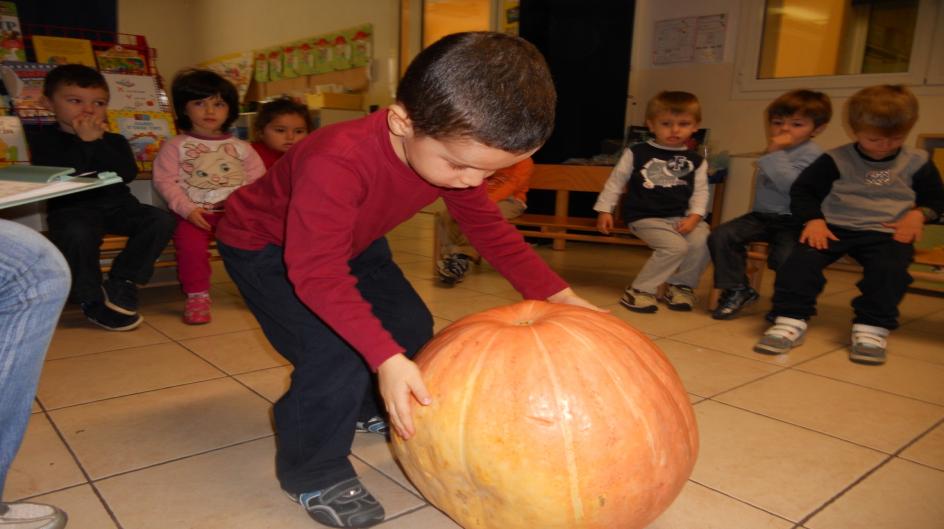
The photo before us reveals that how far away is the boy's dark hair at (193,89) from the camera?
8.60 feet

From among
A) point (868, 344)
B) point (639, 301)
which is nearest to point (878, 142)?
point (868, 344)

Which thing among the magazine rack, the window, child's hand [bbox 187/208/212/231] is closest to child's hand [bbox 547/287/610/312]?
child's hand [bbox 187/208/212/231]

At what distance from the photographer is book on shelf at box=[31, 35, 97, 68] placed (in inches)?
116

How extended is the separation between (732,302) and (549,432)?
2.09 m

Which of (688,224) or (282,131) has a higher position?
(282,131)

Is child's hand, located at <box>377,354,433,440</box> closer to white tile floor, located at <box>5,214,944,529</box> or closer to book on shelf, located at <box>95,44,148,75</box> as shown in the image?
white tile floor, located at <box>5,214,944,529</box>

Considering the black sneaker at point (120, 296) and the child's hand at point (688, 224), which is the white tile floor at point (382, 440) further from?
the child's hand at point (688, 224)

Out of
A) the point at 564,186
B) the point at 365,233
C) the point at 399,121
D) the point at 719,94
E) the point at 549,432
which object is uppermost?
the point at 719,94

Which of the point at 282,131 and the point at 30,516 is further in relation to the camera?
the point at 282,131

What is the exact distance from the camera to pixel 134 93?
3166 millimetres

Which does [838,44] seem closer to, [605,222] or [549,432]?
[605,222]

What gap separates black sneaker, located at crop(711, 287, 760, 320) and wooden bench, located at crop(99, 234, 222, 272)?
2.14m

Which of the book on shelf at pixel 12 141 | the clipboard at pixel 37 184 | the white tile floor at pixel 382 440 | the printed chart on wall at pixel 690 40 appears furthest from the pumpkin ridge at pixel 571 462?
the printed chart on wall at pixel 690 40

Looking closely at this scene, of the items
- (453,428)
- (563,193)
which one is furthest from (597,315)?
(563,193)
